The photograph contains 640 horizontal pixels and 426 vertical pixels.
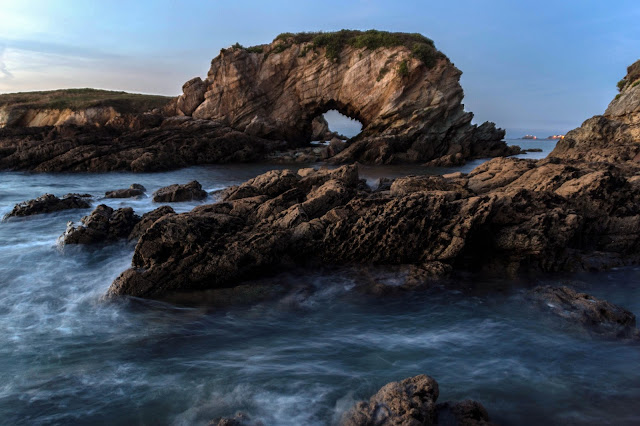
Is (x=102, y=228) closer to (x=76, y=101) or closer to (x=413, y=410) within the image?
(x=413, y=410)

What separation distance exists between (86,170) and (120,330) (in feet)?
86.5

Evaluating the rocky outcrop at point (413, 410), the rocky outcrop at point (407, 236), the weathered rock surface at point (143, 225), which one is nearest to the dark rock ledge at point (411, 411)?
the rocky outcrop at point (413, 410)

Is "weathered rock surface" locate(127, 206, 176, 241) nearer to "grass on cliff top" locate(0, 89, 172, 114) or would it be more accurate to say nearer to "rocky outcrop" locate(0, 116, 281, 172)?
"rocky outcrop" locate(0, 116, 281, 172)

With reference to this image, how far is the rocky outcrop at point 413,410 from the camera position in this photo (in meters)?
4.32

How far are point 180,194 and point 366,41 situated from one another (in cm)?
2737

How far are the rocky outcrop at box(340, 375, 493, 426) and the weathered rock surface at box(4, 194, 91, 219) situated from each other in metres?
14.7

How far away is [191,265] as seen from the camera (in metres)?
8.74

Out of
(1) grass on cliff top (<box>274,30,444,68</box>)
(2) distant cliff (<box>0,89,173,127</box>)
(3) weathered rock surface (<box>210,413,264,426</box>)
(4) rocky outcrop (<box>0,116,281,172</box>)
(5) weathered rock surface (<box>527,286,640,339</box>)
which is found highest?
(1) grass on cliff top (<box>274,30,444,68</box>)

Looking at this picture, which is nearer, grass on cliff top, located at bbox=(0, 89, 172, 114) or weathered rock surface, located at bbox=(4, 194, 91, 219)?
weathered rock surface, located at bbox=(4, 194, 91, 219)

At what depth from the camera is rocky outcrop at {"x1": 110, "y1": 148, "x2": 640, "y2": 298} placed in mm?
8875

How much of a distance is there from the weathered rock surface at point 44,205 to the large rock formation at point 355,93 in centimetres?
2172

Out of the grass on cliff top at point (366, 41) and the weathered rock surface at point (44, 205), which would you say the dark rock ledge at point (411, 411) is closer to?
the weathered rock surface at point (44, 205)

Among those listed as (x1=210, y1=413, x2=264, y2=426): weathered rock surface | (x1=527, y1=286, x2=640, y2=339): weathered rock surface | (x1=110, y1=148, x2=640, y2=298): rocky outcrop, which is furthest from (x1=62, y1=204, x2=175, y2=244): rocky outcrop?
(x1=527, y1=286, x2=640, y2=339): weathered rock surface

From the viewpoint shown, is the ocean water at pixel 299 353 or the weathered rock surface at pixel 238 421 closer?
the weathered rock surface at pixel 238 421
